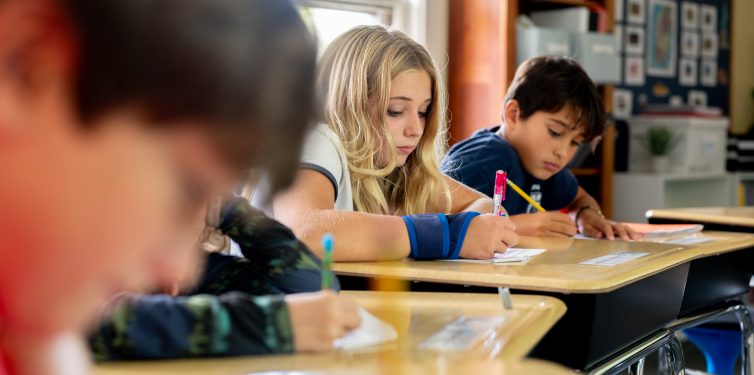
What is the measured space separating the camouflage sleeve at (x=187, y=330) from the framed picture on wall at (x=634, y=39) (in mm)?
4990

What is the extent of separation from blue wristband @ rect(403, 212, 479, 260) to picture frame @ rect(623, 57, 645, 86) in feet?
13.4

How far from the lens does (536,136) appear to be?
2.66 metres

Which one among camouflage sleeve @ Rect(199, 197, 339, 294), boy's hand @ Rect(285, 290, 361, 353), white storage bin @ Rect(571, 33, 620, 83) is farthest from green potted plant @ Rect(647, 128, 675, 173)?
boy's hand @ Rect(285, 290, 361, 353)

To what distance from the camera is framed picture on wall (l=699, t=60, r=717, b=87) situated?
19.8 feet

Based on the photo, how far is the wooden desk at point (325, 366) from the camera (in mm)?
771

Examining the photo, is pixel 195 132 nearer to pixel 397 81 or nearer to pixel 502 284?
pixel 502 284

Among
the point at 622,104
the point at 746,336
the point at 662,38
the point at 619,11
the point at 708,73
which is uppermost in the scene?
the point at 619,11

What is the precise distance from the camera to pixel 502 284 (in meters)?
1.41

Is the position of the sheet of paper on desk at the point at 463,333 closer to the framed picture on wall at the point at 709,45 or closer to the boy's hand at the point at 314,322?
the boy's hand at the point at 314,322

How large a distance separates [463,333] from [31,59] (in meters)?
0.87

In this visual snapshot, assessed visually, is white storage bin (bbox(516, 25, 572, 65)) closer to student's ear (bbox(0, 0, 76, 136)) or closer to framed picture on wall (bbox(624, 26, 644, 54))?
framed picture on wall (bbox(624, 26, 644, 54))

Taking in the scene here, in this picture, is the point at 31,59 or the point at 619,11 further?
the point at 619,11

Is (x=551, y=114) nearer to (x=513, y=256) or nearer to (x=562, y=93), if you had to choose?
(x=562, y=93)

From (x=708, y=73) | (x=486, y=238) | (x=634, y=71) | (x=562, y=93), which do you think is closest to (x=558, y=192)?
(x=562, y=93)
